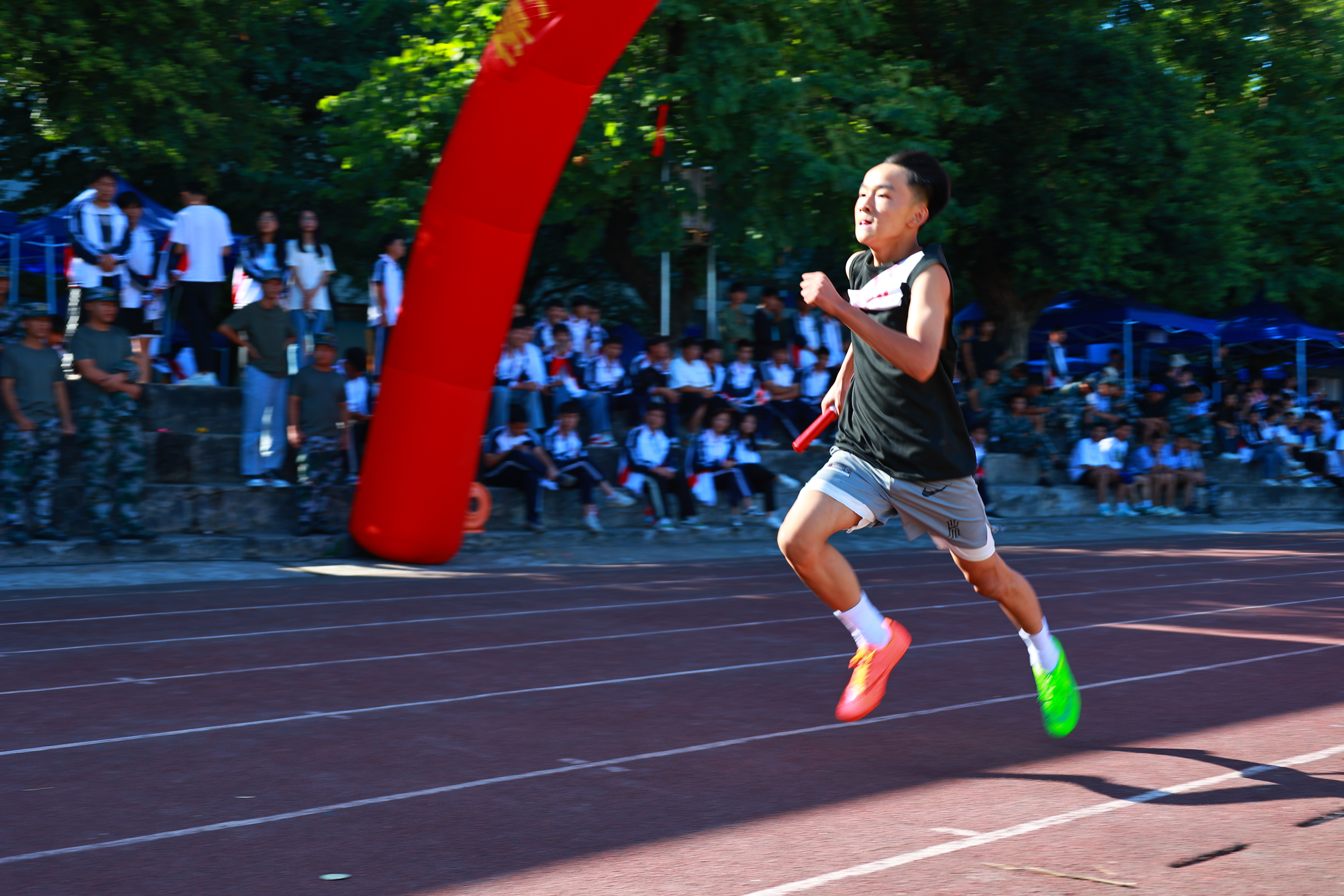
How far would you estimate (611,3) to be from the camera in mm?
11414

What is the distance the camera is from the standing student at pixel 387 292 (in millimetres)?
14039

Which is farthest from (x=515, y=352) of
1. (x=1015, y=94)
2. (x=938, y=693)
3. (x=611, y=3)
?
(x=1015, y=94)

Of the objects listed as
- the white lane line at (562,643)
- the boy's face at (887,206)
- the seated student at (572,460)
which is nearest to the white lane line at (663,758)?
the boy's face at (887,206)

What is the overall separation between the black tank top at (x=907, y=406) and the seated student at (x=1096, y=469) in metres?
16.5

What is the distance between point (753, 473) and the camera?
1576 centimetres

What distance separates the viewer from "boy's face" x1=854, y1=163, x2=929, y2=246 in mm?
4816

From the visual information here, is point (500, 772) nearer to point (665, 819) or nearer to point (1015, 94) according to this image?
point (665, 819)

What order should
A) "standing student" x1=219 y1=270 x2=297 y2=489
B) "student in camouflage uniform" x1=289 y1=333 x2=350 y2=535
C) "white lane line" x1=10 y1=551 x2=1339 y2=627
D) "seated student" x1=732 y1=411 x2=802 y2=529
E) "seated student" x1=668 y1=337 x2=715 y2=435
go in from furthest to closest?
"seated student" x1=668 y1=337 x2=715 y2=435, "seated student" x1=732 y1=411 x2=802 y2=529, "standing student" x1=219 y1=270 x2=297 y2=489, "student in camouflage uniform" x1=289 y1=333 x2=350 y2=535, "white lane line" x1=10 y1=551 x2=1339 y2=627

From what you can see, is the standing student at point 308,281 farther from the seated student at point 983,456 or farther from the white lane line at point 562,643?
the seated student at point 983,456

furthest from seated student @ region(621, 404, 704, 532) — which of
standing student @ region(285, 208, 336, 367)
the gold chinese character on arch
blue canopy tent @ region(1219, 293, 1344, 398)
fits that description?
blue canopy tent @ region(1219, 293, 1344, 398)

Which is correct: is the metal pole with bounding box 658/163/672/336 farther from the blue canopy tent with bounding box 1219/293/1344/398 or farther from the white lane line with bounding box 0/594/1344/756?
the blue canopy tent with bounding box 1219/293/1344/398

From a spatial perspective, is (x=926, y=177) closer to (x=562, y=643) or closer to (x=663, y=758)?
(x=663, y=758)

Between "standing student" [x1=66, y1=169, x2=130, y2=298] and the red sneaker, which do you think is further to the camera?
"standing student" [x1=66, y1=169, x2=130, y2=298]

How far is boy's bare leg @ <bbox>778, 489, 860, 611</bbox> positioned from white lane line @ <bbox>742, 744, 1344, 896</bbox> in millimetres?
1034
